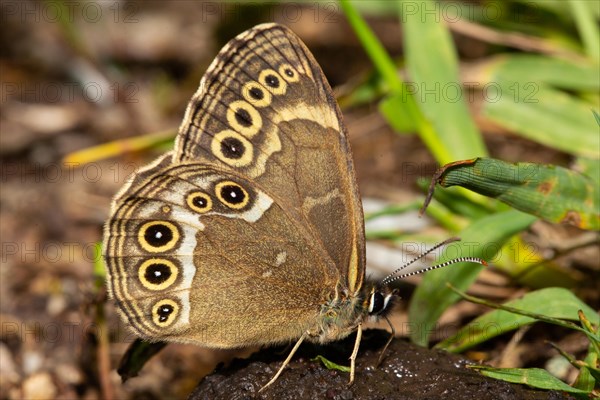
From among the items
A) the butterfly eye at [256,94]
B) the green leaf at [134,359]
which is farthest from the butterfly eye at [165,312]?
the butterfly eye at [256,94]

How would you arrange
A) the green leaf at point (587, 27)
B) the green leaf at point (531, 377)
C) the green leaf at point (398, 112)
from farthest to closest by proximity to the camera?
the green leaf at point (587, 27) → the green leaf at point (398, 112) → the green leaf at point (531, 377)

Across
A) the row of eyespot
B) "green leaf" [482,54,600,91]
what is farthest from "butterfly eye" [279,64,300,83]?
"green leaf" [482,54,600,91]

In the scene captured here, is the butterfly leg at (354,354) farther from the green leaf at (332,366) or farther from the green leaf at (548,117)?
the green leaf at (548,117)

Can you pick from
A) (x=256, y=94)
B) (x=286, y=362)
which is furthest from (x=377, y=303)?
(x=256, y=94)

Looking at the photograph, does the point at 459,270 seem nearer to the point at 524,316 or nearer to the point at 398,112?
the point at 524,316

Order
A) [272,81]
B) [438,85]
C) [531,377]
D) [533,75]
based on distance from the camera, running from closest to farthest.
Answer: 1. [531,377]
2. [272,81]
3. [438,85]
4. [533,75]

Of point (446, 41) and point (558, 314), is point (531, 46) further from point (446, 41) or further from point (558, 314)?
point (558, 314)
